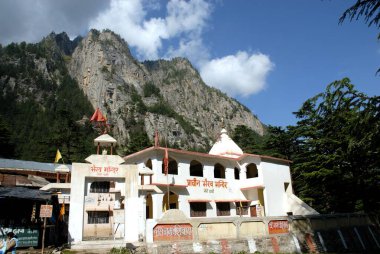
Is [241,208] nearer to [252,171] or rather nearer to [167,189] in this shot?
[252,171]

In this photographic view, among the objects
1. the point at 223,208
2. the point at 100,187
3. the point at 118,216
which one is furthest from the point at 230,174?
the point at 118,216

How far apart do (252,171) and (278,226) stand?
11110 millimetres

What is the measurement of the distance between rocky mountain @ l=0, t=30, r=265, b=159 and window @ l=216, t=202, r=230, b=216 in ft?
224

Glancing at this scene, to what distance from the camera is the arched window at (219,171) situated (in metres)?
28.5

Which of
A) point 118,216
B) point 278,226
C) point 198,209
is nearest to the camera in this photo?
point 118,216

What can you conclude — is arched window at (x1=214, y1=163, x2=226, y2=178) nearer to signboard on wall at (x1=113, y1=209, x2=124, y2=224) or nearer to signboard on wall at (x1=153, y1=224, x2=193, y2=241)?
signboard on wall at (x1=113, y1=209, x2=124, y2=224)

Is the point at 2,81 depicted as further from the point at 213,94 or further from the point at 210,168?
the point at 210,168

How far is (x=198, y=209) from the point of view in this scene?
25.3 m

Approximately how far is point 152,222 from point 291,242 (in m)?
8.42

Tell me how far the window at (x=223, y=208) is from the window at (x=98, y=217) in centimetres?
849

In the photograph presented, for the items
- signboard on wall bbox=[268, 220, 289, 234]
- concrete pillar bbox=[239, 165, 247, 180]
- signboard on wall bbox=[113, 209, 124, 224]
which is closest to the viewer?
signboard on wall bbox=[113, 209, 124, 224]

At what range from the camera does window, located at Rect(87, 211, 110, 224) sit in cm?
2275

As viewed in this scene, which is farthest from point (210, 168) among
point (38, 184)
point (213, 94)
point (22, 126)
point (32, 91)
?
point (213, 94)

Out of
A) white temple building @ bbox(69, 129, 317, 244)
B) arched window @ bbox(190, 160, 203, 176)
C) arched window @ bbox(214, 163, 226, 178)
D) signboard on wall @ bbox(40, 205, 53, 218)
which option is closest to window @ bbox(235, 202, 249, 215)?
white temple building @ bbox(69, 129, 317, 244)
